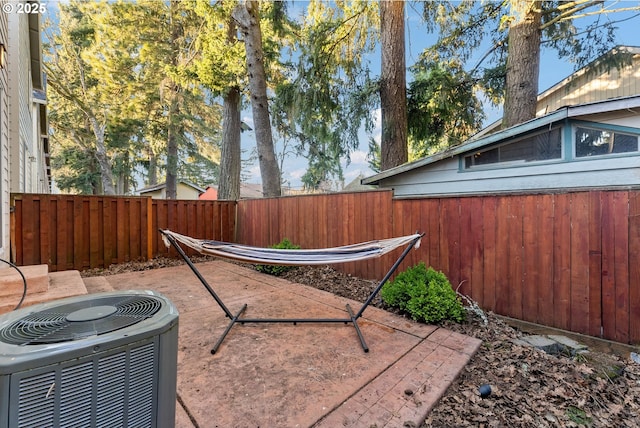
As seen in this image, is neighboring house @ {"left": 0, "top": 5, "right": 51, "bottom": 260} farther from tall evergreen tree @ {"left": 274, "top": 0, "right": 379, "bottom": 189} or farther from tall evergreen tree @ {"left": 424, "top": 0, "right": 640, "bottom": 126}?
tall evergreen tree @ {"left": 424, "top": 0, "right": 640, "bottom": 126}

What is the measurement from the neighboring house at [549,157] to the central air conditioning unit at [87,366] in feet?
11.0

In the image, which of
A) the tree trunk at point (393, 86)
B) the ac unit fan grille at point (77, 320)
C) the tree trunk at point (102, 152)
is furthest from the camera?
the tree trunk at point (102, 152)

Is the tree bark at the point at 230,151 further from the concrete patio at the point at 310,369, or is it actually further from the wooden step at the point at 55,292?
the concrete patio at the point at 310,369

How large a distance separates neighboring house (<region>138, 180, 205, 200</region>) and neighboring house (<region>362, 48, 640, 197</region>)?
16416 mm

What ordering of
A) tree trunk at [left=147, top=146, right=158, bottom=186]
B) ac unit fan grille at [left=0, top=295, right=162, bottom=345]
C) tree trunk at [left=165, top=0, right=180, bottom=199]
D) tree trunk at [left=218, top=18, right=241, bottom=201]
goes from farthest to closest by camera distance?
1. tree trunk at [left=147, top=146, right=158, bottom=186]
2. tree trunk at [left=165, top=0, right=180, bottom=199]
3. tree trunk at [left=218, top=18, right=241, bottom=201]
4. ac unit fan grille at [left=0, top=295, right=162, bottom=345]

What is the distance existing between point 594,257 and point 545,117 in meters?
1.55

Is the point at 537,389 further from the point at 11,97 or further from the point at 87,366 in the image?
the point at 11,97

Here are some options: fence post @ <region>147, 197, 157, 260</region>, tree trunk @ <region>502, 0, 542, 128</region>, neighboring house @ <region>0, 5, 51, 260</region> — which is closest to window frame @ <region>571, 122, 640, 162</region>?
tree trunk @ <region>502, 0, 542, 128</region>

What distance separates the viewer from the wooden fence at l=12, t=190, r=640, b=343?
2363 millimetres

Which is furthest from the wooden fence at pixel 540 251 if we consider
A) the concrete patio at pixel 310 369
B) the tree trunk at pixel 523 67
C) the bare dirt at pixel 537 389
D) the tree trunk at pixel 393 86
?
the tree trunk at pixel 523 67

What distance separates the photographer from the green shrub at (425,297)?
2732 millimetres

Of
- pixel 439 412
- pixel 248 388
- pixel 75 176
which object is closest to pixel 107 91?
pixel 75 176

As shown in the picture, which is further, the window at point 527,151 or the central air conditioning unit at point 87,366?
the window at point 527,151

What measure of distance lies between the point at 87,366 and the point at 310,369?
4.74 ft
